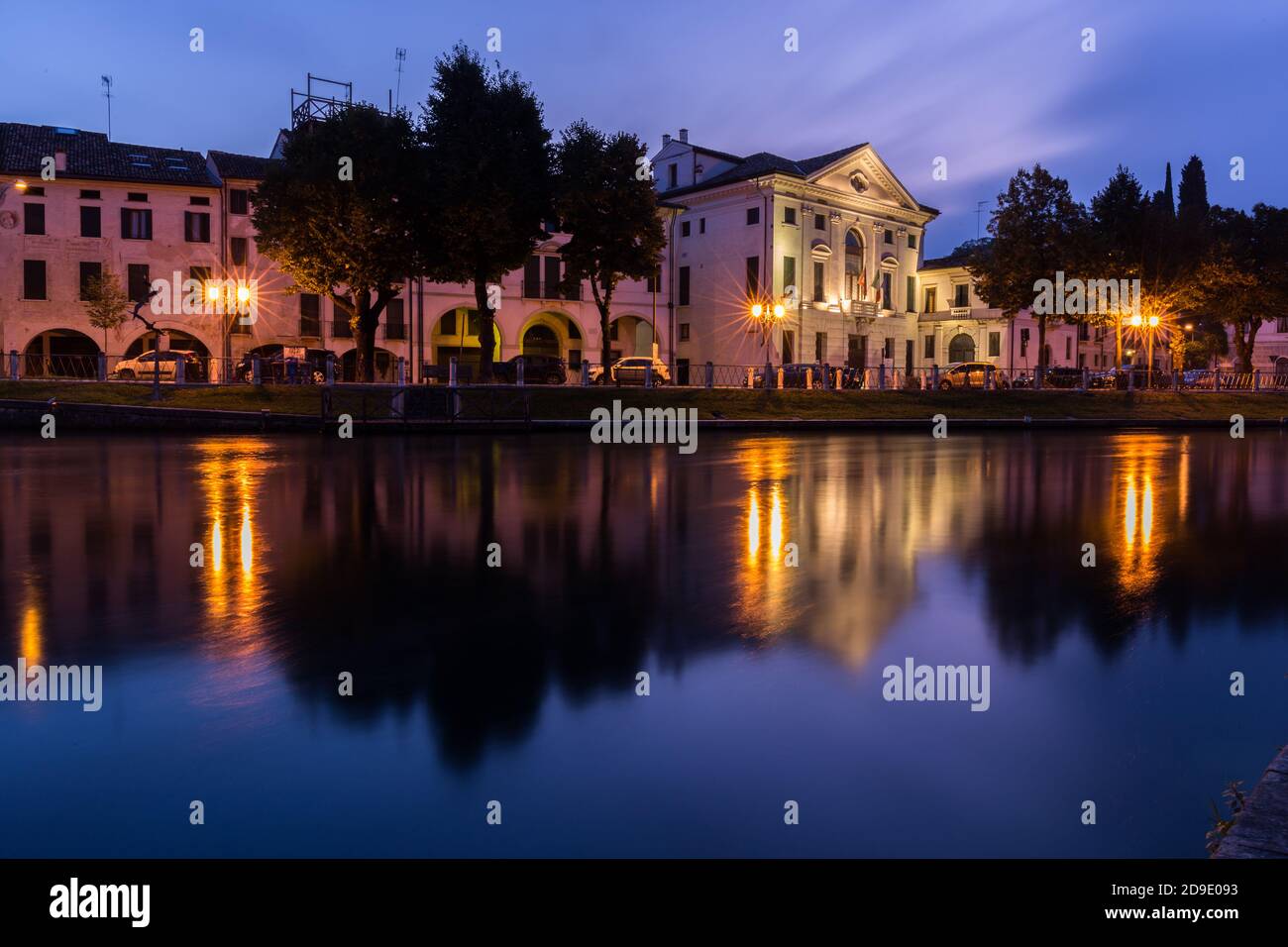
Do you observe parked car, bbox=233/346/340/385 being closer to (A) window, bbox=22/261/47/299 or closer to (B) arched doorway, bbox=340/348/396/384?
(B) arched doorway, bbox=340/348/396/384

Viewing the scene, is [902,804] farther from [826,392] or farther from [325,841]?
[826,392]

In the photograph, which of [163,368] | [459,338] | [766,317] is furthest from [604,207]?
[163,368]

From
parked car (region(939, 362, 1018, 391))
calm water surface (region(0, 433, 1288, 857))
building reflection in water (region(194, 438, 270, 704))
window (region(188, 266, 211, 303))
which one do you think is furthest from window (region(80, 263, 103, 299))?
parked car (region(939, 362, 1018, 391))

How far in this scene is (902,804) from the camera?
3.67 m

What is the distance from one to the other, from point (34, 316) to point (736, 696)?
46.4 meters

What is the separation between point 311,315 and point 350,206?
41.4 feet

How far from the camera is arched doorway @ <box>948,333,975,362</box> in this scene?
202ft

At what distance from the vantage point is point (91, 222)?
42.5 meters

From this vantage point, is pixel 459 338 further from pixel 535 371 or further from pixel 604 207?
pixel 604 207

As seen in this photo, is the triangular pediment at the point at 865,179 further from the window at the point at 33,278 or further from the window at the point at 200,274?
the window at the point at 33,278

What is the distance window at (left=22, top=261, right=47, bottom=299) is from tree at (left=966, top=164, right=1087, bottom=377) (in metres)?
43.3

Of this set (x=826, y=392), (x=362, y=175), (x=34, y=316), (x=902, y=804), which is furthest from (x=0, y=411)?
(x=902, y=804)

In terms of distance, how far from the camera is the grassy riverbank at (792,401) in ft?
99.6

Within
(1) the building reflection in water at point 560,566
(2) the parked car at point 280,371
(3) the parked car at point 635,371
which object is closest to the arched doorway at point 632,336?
(3) the parked car at point 635,371
